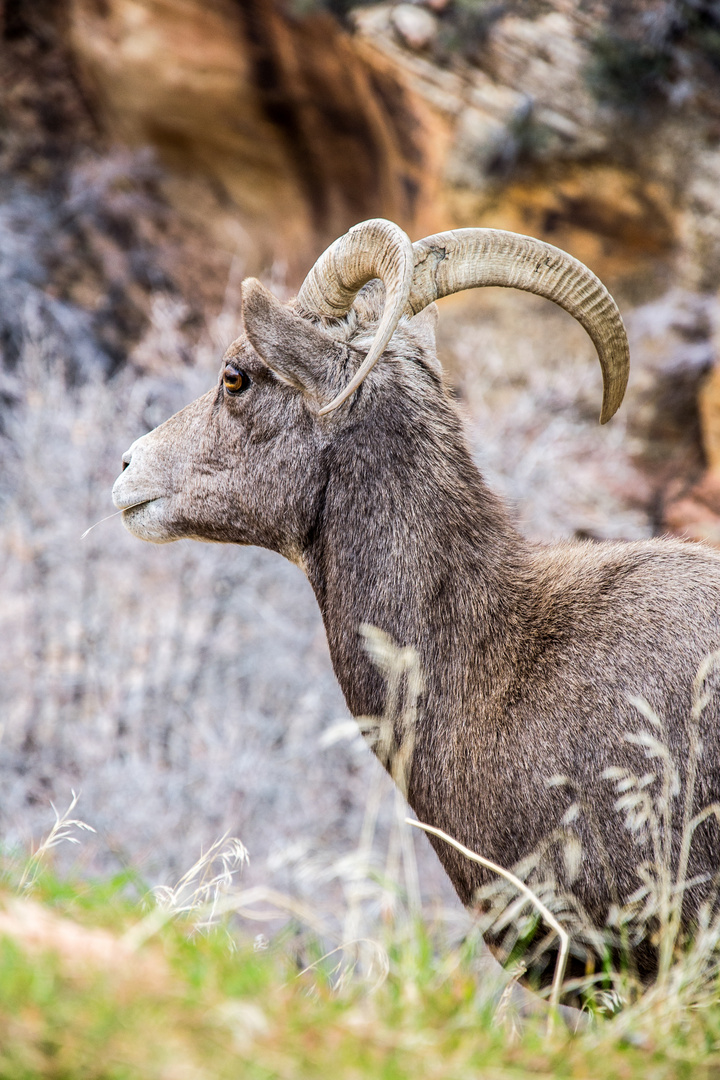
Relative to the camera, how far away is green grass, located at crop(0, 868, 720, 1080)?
51.2 inches

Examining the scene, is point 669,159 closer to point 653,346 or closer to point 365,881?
point 653,346

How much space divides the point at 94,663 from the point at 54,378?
10.9ft

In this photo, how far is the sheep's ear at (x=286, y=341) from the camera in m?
3.03

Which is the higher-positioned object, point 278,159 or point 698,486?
point 278,159

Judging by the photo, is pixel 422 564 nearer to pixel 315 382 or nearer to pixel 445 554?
pixel 445 554

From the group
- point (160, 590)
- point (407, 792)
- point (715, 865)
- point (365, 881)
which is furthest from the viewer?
point (160, 590)

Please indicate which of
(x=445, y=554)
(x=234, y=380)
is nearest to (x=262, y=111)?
(x=234, y=380)

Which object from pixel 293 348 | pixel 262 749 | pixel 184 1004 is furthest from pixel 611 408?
pixel 262 749

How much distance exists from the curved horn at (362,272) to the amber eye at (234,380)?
34cm

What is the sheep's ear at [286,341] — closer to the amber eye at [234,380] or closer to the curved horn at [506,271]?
the amber eye at [234,380]

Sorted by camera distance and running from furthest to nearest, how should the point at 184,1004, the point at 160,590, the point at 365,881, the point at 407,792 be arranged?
1. the point at 160,590
2. the point at 407,792
3. the point at 365,881
4. the point at 184,1004

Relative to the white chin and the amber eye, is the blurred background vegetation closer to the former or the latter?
the white chin

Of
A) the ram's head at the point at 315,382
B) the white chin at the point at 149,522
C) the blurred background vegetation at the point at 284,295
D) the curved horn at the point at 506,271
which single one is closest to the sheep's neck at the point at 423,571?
the ram's head at the point at 315,382

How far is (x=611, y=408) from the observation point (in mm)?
3441
